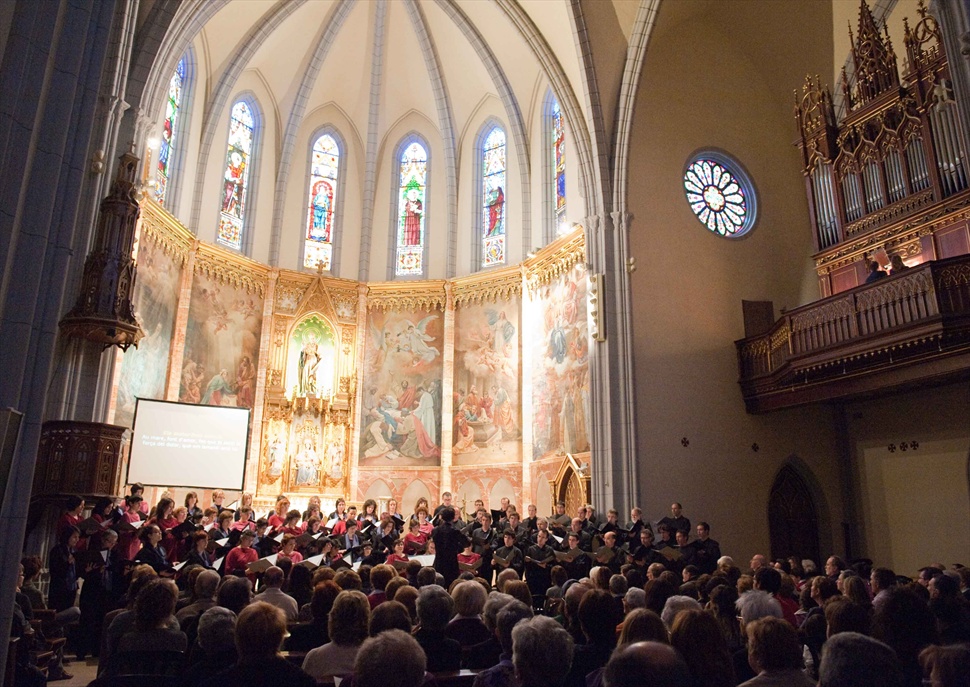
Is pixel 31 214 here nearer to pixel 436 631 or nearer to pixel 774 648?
pixel 436 631

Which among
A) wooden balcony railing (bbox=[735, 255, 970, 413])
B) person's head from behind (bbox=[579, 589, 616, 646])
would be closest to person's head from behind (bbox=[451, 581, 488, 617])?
person's head from behind (bbox=[579, 589, 616, 646])

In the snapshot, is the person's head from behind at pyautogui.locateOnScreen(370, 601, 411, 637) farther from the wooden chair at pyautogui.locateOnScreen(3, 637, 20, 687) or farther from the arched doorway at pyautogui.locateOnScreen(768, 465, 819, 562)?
the arched doorway at pyautogui.locateOnScreen(768, 465, 819, 562)

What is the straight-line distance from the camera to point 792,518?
1533 cm

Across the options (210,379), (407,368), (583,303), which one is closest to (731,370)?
(583,303)

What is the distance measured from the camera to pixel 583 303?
16344 mm

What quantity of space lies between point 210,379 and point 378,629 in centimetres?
1472

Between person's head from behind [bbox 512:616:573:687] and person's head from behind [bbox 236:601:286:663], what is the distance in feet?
3.22

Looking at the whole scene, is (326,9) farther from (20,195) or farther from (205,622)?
(205,622)

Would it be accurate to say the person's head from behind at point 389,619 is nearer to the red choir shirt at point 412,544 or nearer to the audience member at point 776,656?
the audience member at point 776,656

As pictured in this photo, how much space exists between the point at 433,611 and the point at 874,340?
384 inches

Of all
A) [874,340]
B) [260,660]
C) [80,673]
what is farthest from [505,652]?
[874,340]

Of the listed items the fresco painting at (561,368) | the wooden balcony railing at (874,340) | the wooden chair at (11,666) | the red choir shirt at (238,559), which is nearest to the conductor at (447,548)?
the red choir shirt at (238,559)

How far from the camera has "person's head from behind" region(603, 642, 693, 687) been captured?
241 cm

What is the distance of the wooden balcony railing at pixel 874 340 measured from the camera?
420 inches
